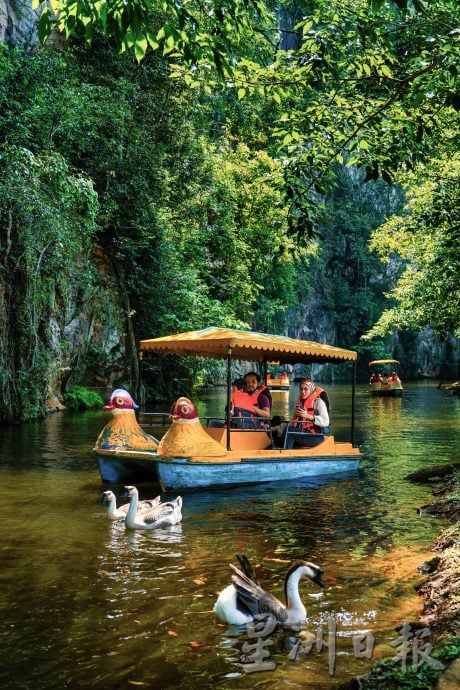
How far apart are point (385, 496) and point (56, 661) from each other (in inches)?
311

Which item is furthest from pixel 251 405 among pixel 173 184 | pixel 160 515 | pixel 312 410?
pixel 173 184

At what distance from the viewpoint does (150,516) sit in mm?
9516

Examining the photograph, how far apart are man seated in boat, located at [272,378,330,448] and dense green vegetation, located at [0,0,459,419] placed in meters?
2.98

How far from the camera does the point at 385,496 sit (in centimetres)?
1216

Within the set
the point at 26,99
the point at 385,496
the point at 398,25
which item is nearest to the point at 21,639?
the point at 398,25

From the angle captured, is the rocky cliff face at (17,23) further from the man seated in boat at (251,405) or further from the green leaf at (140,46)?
the green leaf at (140,46)

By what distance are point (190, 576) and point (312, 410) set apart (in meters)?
7.78

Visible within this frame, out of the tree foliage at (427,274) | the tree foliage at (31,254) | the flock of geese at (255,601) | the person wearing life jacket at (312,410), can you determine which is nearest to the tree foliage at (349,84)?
the flock of geese at (255,601)

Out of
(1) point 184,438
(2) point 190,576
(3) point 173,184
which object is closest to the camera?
(2) point 190,576

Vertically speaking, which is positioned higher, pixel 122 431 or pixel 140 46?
pixel 140 46

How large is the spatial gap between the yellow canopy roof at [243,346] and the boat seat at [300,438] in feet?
5.06

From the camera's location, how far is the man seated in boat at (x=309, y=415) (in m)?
14.7

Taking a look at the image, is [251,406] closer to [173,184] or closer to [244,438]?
[244,438]

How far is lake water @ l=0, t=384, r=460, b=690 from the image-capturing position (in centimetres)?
520
